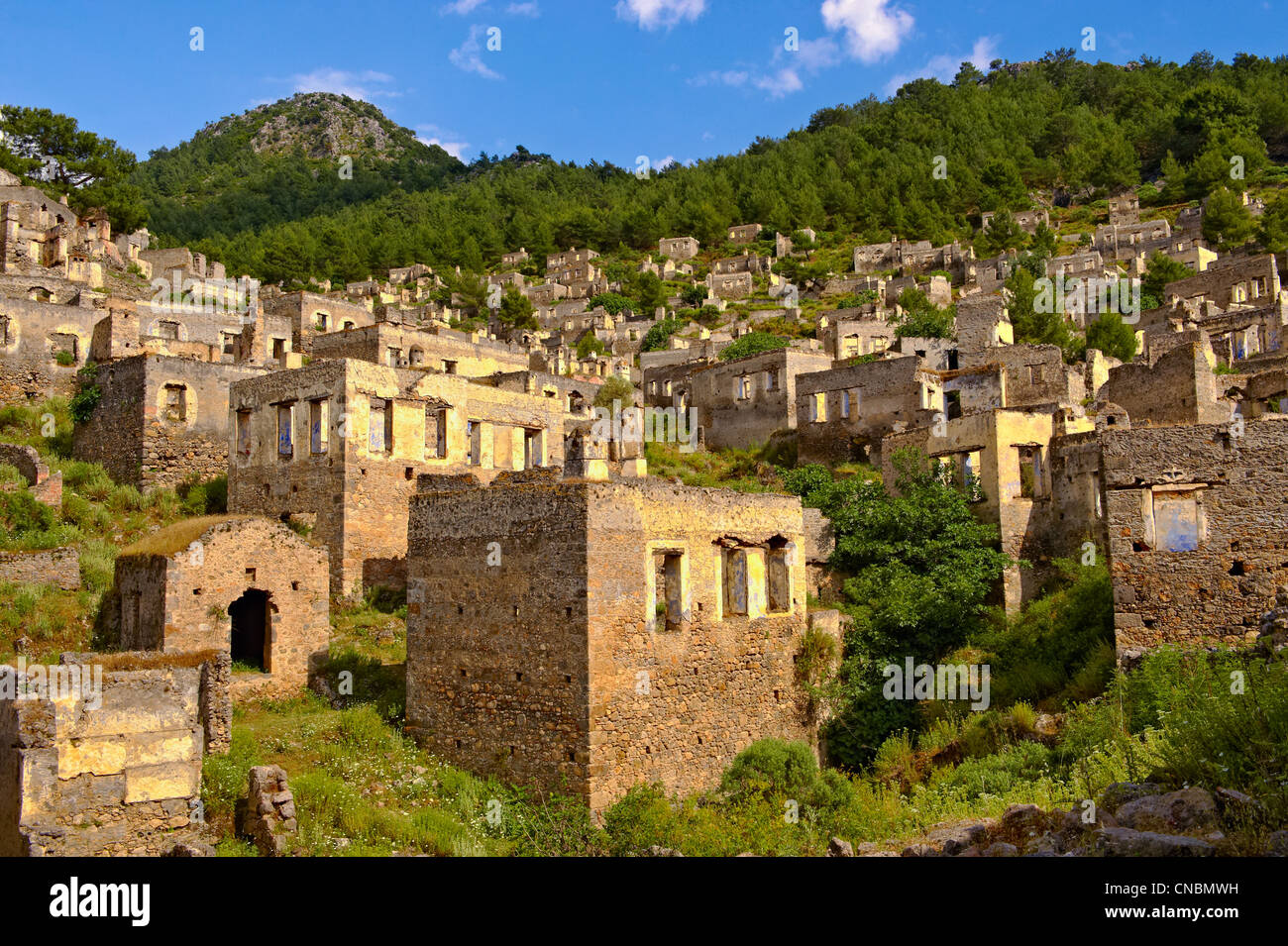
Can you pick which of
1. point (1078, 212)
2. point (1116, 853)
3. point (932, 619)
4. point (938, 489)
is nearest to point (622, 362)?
point (938, 489)

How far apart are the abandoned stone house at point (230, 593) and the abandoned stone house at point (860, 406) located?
58.2 feet

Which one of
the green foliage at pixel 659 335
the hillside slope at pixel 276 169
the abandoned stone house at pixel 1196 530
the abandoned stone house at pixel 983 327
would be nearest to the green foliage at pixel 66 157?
the hillside slope at pixel 276 169

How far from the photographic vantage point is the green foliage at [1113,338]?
42719 mm

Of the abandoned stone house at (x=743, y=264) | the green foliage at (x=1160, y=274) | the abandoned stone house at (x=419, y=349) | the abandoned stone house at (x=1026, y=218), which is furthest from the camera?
the abandoned stone house at (x=743, y=264)

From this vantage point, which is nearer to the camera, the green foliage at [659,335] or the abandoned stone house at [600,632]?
the abandoned stone house at [600,632]

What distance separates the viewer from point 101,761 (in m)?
13.8

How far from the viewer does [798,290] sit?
267ft

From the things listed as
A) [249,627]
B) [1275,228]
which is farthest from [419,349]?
[1275,228]

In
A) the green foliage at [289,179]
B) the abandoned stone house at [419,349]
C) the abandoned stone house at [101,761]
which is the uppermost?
the green foliage at [289,179]

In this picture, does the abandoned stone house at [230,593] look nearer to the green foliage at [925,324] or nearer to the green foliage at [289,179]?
Result: the green foliage at [925,324]

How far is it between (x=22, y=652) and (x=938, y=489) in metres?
18.8

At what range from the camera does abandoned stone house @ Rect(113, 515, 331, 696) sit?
759 inches

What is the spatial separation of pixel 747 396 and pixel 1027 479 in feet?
53.2
